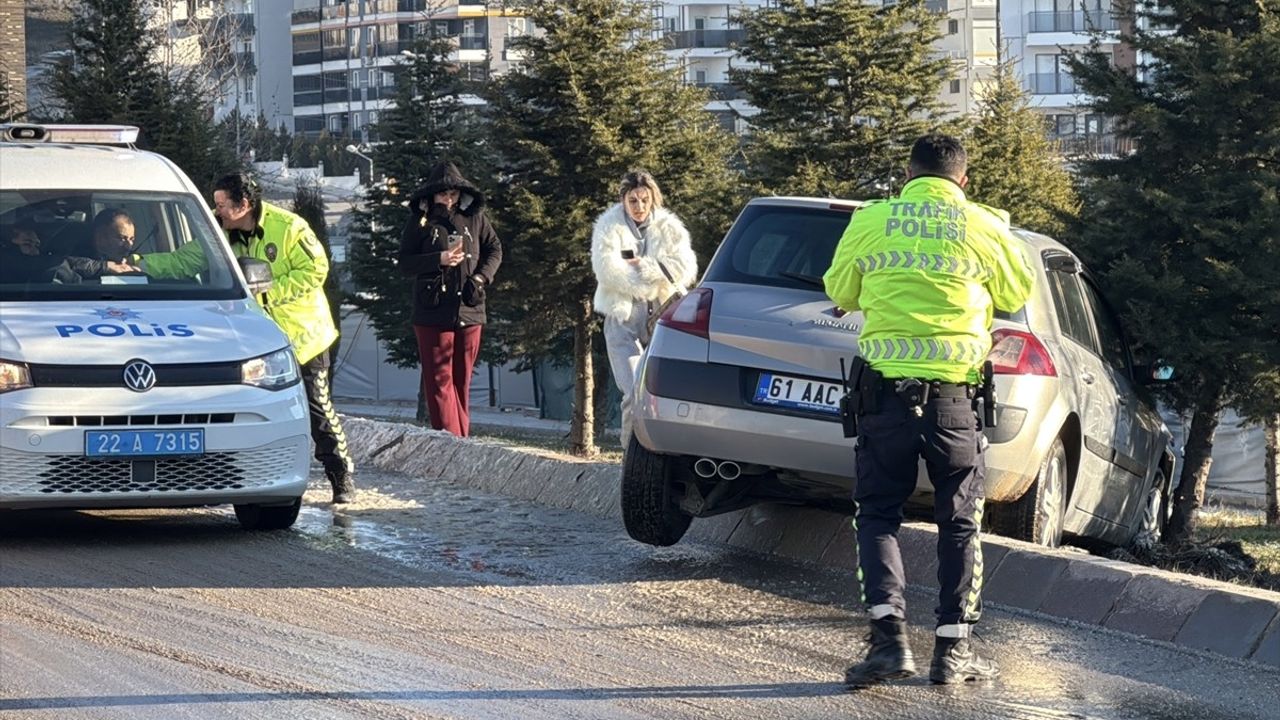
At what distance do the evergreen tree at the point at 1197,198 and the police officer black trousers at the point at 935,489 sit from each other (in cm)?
1060

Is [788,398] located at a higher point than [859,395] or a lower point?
lower

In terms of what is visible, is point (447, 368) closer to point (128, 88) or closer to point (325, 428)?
point (325, 428)

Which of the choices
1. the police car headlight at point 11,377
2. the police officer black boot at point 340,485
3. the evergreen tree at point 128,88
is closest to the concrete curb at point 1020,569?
the police officer black boot at point 340,485

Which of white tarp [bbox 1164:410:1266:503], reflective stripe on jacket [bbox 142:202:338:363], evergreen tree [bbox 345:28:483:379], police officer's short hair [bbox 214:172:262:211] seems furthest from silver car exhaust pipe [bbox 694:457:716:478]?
evergreen tree [bbox 345:28:483:379]

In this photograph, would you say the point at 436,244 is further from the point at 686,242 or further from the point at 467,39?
the point at 467,39

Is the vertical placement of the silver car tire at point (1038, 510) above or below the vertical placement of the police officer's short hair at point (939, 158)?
below

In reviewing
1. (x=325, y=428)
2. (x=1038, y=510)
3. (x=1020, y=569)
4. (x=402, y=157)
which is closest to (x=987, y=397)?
(x=1020, y=569)

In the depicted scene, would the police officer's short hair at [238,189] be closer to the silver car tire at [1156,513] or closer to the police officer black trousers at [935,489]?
the police officer black trousers at [935,489]

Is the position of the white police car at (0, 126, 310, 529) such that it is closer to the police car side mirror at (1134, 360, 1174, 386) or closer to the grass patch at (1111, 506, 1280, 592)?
the grass patch at (1111, 506, 1280, 592)

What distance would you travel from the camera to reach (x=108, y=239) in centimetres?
949

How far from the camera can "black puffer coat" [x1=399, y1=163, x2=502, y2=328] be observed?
1215 cm

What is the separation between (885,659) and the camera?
19.6 ft

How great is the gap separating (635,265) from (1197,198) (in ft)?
26.4

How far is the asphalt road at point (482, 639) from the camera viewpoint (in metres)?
5.66
